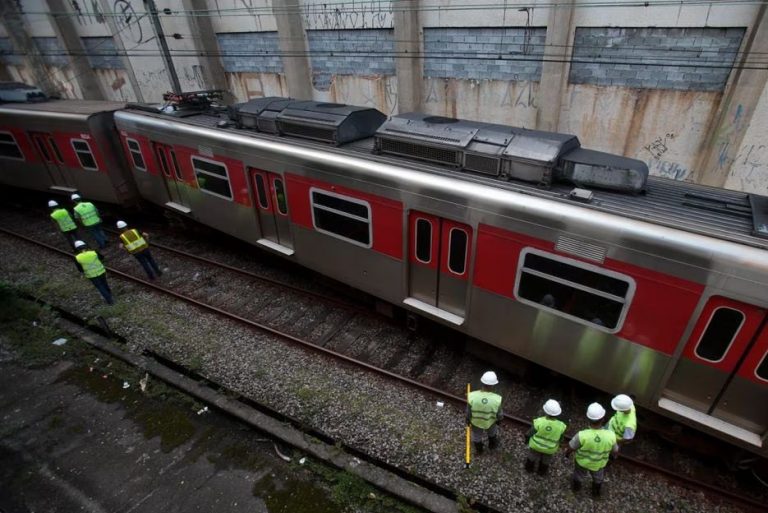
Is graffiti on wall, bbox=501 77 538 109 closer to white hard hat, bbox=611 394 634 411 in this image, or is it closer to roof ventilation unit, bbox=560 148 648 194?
roof ventilation unit, bbox=560 148 648 194

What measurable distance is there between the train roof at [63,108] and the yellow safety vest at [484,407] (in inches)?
442

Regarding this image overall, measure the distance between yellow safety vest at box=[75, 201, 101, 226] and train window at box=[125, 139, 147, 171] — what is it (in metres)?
1.49

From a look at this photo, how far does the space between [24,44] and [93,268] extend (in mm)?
24445

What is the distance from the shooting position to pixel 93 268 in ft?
25.4

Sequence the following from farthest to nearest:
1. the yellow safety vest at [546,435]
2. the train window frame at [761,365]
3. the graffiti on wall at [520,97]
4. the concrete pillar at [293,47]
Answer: the concrete pillar at [293,47] → the graffiti on wall at [520,97] → the yellow safety vest at [546,435] → the train window frame at [761,365]

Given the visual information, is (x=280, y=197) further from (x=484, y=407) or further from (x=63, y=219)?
(x=63, y=219)

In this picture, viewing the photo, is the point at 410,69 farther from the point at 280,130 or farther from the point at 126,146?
the point at 126,146

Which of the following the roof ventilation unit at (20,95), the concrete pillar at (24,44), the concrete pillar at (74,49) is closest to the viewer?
the roof ventilation unit at (20,95)

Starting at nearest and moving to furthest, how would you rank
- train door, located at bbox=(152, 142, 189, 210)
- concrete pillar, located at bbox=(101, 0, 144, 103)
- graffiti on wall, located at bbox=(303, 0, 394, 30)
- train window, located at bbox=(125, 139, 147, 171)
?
train door, located at bbox=(152, 142, 189, 210) → train window, located at bbox=(125, 139, 147, 171) → graffiti on wall, located at bbox=(303, 0, 394, 30) → concrete pillar, located at bbox=(101, 0, 144, 103)

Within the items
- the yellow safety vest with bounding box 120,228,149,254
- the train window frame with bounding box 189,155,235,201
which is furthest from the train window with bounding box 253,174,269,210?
the yellow safety vest with bounding box 120,228,149,254

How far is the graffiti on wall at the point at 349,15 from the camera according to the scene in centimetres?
1209

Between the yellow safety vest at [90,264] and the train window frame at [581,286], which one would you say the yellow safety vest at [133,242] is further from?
the train window frame at [581,286]

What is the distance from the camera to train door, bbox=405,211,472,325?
556 cm

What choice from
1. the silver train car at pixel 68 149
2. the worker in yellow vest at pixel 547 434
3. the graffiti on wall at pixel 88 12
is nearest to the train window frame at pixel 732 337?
the worker in yellow vest at pixel 547 434
